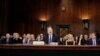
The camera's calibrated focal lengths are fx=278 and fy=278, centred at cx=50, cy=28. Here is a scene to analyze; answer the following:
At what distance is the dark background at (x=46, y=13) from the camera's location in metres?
14.5

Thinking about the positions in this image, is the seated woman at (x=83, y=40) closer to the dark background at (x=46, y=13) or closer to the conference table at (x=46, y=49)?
the dark background at (x=46, y=13)

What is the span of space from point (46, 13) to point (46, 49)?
843 centimetres

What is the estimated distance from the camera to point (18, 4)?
1496cm

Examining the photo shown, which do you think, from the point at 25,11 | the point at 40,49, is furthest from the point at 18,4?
the point at 40,49

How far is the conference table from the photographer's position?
20.9 ft

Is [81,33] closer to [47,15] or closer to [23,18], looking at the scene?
[47,15]

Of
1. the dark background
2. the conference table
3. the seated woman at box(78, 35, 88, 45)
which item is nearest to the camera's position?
the conference table

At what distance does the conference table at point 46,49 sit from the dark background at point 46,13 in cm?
790

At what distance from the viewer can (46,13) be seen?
14773 mm

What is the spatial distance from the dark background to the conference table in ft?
Answer: 25.9

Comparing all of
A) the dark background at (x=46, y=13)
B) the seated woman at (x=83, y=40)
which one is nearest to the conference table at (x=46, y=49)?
the seated woman at (x=83, y=40)

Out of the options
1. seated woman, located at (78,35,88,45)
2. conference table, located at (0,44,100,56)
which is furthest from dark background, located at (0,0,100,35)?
conference table, located at (0,44,100,56)

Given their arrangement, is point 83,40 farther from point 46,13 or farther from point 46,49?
point 46,49

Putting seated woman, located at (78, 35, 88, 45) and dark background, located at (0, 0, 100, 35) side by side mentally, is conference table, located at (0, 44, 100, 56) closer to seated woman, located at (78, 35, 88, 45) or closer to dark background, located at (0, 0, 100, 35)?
seated woman, located at (78, 35, 88, 45)
